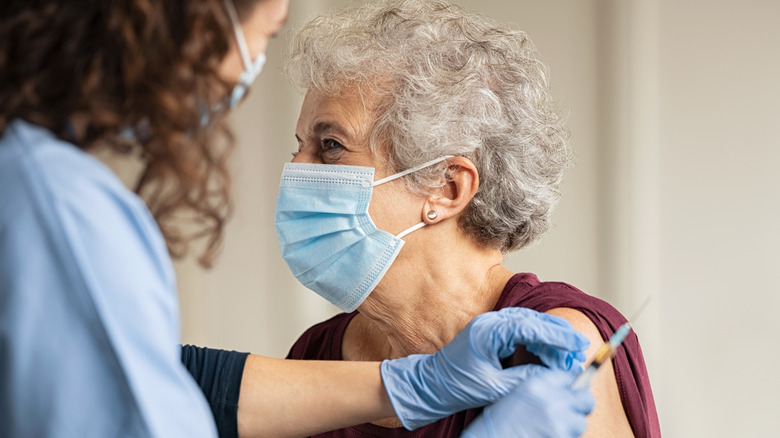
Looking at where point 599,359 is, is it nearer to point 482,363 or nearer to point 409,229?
point 482,363

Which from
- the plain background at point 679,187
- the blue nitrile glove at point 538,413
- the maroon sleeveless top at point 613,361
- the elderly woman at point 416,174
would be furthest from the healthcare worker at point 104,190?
the plain background at point 679,187

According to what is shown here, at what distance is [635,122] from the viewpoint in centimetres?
229

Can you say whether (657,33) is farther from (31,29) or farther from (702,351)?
(31,29)

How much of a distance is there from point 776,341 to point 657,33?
1009 millimetres

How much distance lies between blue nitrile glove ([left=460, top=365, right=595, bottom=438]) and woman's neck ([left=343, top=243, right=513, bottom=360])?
1.22 feet

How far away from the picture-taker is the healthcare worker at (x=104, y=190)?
69 centimetres

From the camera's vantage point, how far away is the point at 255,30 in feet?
2.90

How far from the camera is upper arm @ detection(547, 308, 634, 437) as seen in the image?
1.20m

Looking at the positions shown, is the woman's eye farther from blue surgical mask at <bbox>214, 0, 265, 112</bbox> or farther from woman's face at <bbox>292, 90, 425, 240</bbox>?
blue surgical mask at <bbox>214, 0, 265, 112</bbox>

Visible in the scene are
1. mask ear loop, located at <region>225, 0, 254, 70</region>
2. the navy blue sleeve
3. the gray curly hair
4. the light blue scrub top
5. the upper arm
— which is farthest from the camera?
the gray curly hair

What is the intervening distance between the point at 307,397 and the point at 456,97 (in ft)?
2.09

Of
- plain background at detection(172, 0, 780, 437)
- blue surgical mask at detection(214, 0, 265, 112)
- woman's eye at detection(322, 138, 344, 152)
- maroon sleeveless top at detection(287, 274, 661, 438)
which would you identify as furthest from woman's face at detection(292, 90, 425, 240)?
plain background at detection(172, 0, 780, 437)

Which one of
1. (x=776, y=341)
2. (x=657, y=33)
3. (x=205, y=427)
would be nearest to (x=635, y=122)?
(x=657, y=33)

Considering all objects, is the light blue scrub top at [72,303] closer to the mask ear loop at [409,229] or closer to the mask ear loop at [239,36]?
the mask ear loop at [239,36]
